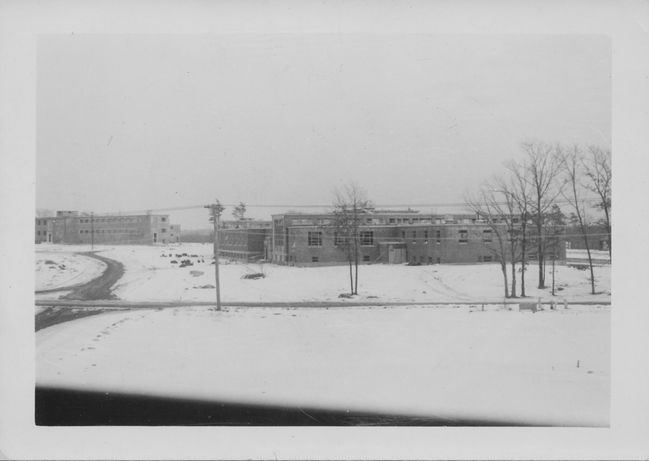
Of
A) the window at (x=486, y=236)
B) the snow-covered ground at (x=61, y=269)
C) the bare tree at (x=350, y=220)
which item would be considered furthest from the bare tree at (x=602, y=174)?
the snow-covered ground at (x=61, y=269)

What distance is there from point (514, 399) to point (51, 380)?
3592mm

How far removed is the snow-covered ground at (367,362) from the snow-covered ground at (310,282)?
7.1 inches

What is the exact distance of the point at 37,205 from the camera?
3.09 metres

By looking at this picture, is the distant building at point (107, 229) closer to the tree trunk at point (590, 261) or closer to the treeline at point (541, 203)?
the treeline at point (541, 203)

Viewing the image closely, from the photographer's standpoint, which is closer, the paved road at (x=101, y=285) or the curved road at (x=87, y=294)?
the curved road at (x=87, y=294)

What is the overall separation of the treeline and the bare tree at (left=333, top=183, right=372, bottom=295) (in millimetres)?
874

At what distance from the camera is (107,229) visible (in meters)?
3.39

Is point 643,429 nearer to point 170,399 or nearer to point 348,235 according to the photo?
point 348,235

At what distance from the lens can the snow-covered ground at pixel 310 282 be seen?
11.1 feet

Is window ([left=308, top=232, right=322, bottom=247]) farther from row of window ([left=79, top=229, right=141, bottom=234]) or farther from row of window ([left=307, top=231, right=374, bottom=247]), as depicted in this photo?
row of window ([left=79, top=229, right=141, bottom=234])

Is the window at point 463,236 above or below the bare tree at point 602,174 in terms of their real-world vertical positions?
below

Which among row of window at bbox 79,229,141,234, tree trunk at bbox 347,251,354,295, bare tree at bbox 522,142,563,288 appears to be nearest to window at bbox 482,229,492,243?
bare tree at bbox 522,142,563,288

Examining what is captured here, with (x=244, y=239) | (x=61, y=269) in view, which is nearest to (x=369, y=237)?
(x=244, y=239)

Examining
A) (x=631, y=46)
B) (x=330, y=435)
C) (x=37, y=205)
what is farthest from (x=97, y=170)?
(x=631, y=46)
